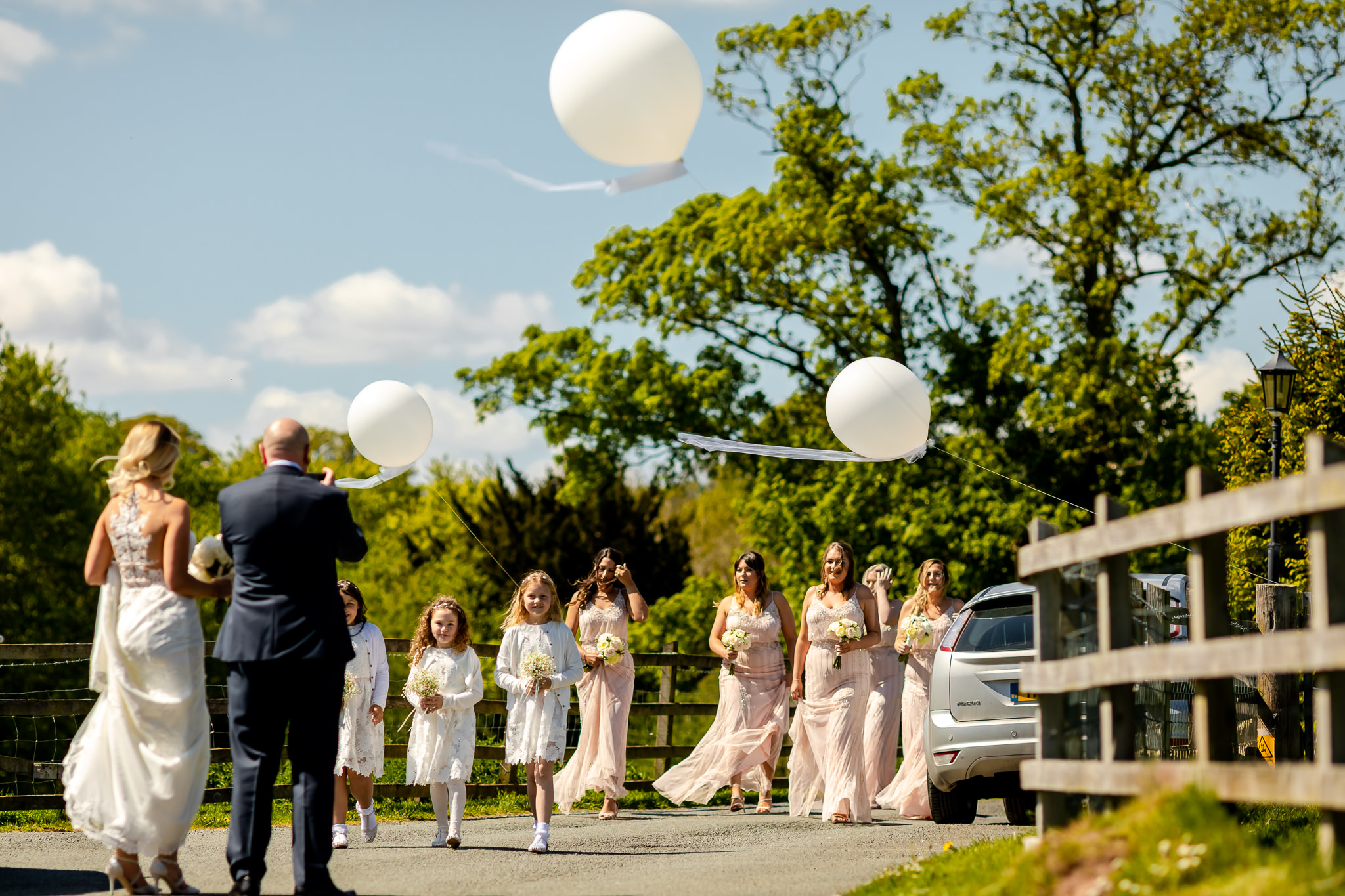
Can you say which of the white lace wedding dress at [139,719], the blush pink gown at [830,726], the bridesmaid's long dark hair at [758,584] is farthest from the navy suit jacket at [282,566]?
the bridesmaid's long dark hair at [758,584]

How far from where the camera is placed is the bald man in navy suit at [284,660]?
20.7 ft

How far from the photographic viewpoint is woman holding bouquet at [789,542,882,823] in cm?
1152

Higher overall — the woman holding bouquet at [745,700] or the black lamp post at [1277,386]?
the black lamp post at [1277,386]

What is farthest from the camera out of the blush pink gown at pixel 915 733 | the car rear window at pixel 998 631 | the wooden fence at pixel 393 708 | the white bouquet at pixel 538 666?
the blush pink gown at pixel 915 733

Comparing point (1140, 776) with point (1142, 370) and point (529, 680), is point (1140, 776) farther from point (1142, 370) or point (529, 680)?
point (1142, 370)

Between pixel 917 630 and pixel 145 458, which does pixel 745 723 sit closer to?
pixel 917 630

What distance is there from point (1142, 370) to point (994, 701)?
580 inches

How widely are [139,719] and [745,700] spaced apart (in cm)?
704

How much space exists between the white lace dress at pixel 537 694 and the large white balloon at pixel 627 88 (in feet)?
11.2

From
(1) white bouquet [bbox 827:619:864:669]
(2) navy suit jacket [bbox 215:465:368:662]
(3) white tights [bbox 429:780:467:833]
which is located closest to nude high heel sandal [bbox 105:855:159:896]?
(2) navy suit jacket [bbox 215:465:368:662]

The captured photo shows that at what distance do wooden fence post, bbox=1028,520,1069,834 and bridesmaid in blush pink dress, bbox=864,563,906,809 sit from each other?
18.7 ft

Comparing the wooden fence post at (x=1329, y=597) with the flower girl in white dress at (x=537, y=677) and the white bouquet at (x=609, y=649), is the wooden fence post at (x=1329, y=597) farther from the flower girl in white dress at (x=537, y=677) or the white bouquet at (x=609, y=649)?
the white bouquet at (x=609, y=649)

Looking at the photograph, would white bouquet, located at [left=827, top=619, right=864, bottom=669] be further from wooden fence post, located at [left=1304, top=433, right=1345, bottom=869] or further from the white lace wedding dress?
wooden fence post, located at [left=1304, top=433, right=1345, bottom=869]

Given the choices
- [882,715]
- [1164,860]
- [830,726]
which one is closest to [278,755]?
[1164,860]
